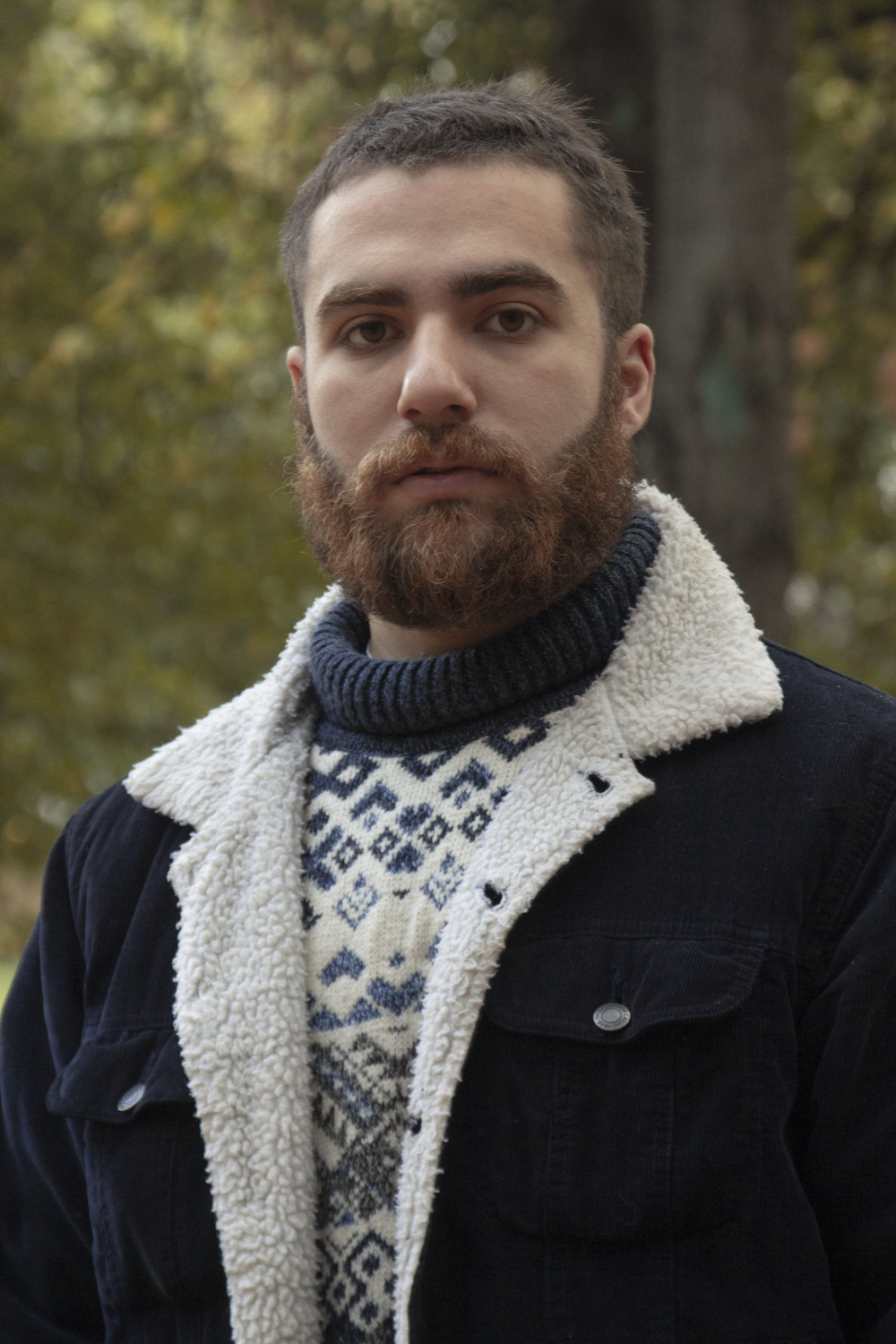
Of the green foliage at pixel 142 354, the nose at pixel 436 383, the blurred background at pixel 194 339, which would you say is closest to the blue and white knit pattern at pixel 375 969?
the nose at pixel 436 383

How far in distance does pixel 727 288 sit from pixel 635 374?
202 centimetres

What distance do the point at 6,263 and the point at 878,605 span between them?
421 cm

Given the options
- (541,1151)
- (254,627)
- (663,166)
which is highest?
(663,166)

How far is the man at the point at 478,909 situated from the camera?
5.81ft

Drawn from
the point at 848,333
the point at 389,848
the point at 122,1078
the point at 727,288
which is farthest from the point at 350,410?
the point at 848,333

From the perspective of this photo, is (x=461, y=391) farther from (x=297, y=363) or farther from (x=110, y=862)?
(x=110, y=862)

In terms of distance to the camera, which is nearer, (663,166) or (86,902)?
(86,902)

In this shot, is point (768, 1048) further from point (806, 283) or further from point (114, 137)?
point (114, 137)

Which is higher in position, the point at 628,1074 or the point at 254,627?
the point at 254,627

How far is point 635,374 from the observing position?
7.79 feet

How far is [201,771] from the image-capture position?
7.80 feet

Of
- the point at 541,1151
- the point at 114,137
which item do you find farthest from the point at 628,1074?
the point at 114,137

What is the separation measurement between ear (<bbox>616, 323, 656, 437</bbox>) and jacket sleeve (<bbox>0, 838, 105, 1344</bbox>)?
4.01 ft

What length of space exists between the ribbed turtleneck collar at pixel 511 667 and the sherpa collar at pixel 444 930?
0.11 feet
